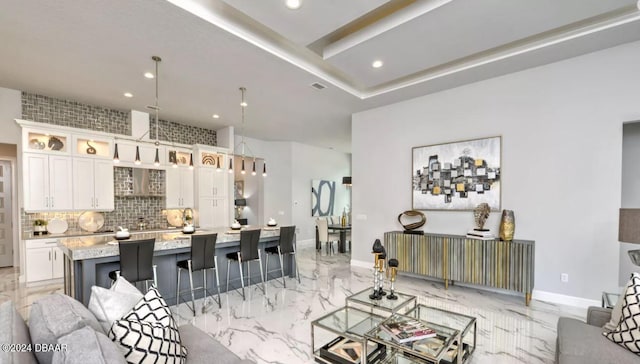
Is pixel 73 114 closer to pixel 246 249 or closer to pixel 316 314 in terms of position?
pixel 246 249

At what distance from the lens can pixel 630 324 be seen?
1.81 metres

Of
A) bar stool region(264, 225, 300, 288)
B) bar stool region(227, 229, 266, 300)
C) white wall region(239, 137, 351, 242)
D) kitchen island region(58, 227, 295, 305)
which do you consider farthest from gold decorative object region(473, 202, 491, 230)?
white wall region(239, 137, 351, 242)

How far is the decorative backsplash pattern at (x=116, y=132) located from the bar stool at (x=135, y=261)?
3.18 meters

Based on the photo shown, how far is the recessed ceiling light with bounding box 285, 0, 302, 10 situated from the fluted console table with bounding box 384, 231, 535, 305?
3780mm

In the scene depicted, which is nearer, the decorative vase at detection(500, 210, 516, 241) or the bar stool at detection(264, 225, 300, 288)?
the decorative vase at detection(500, 210, 516, 241)

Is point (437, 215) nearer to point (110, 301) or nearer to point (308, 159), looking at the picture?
point (110, 301)

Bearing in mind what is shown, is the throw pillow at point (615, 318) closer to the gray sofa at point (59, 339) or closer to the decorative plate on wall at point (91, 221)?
the gray sofa at point (59, 339)

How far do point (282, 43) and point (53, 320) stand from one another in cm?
349

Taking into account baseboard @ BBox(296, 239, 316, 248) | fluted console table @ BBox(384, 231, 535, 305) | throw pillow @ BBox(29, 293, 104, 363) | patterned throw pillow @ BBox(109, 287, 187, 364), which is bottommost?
baseboard @ BBox(296, 239, 316, 248)

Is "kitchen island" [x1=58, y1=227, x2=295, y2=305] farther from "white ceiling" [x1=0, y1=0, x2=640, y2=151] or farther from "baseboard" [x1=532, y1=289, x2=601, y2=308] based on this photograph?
"baseboard" [x1=532, y1=289, x2=601, y2=308]

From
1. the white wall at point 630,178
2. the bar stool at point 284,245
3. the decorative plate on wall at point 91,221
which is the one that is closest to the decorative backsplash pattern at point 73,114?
the decorative plate on wall at point 91,221

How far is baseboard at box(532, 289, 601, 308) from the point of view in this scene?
3.61m

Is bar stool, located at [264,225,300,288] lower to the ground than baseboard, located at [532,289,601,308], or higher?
higher

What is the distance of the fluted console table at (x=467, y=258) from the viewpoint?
3.78 m
